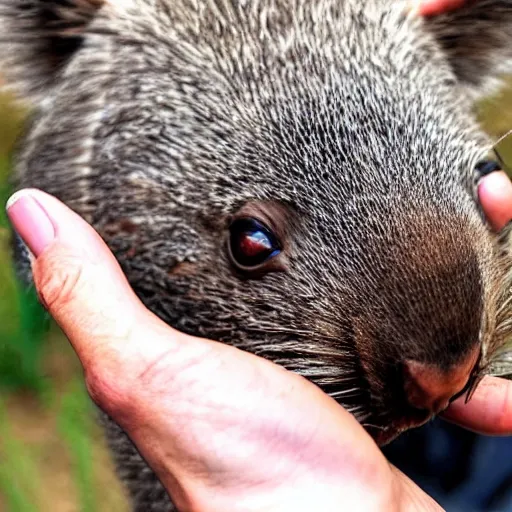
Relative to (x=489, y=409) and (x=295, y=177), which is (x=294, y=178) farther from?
(x=489, y=409)

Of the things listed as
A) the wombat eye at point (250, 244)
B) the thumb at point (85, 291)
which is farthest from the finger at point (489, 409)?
the thumb at point (85, 291)

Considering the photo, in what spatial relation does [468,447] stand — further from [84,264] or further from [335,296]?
[84,264]

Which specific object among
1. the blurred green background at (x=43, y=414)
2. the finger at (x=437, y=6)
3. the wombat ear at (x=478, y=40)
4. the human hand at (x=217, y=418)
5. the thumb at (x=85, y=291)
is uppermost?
the finger at (x=437, y=6)

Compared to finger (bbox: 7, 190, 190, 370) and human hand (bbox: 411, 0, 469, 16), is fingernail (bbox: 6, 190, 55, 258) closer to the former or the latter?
finger (bbox: 7, 190, 190, 370)

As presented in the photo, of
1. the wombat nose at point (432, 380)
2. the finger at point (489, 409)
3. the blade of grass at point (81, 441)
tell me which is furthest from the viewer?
the blade of grass at point (81, 441)

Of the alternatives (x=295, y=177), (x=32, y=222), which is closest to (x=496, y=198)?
(x=295, y=177)

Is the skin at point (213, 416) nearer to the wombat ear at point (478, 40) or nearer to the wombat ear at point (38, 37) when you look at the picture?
the wombat ear at point (38, 37)

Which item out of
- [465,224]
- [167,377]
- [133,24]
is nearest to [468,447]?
[465,224]
